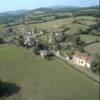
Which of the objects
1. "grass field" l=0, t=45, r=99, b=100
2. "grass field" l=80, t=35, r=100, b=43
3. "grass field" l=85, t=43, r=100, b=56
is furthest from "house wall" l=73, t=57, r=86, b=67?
"grass field" l=80, t=35, r=100, b=43

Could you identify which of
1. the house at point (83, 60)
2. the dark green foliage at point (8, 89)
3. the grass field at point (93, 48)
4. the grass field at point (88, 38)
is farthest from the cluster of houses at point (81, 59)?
the grass field at point (88, 38)

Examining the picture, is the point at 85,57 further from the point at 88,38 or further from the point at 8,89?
the point at 88,38

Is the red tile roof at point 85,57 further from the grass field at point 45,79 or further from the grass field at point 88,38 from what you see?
the grass field at point 88,38

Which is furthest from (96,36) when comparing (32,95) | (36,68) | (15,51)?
(32,95)

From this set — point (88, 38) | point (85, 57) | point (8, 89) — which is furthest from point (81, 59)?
point (88, 38)

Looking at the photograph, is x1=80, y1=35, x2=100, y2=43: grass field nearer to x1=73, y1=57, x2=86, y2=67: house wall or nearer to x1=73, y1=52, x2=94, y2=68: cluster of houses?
x1=73, y1=52, x2=94, y2=68: cluster of houses

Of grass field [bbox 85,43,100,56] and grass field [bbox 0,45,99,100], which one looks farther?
grass field [bbox 85,43,100,56]
